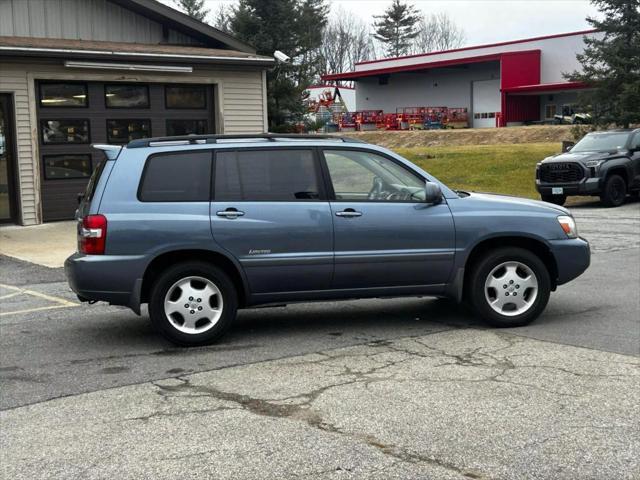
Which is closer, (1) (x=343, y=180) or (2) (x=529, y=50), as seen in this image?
(1) (x=343, y=180)

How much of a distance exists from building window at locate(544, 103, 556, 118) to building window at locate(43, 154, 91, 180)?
37550 millimetres

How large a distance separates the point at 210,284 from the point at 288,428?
2.29 m

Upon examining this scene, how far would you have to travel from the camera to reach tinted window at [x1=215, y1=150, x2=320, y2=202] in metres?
7.00

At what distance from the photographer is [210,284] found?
6836 mm

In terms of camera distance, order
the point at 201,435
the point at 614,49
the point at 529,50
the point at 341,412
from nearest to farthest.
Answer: the point at 201,435 → the point at 341,412 → the point at 614,49 → the point at 529,50

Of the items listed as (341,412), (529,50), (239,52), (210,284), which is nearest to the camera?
(341,412)

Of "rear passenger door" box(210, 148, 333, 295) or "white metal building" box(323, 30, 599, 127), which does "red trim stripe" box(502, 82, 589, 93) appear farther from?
"rear passenger door" box(210, 148, 333, 295)

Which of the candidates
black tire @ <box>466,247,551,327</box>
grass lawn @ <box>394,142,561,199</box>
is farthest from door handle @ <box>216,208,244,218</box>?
grass lawn @ <box>394,142,561,199</box>

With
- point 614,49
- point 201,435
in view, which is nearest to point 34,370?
point 201,435

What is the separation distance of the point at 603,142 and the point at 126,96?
1155cm

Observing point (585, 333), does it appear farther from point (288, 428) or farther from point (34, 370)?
point (34, 370)

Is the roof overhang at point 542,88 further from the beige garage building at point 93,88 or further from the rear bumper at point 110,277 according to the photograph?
the rear bumper at point 110,277

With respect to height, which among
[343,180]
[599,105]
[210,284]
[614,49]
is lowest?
[210,284]

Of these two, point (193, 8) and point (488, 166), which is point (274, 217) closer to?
point (488, 166)
